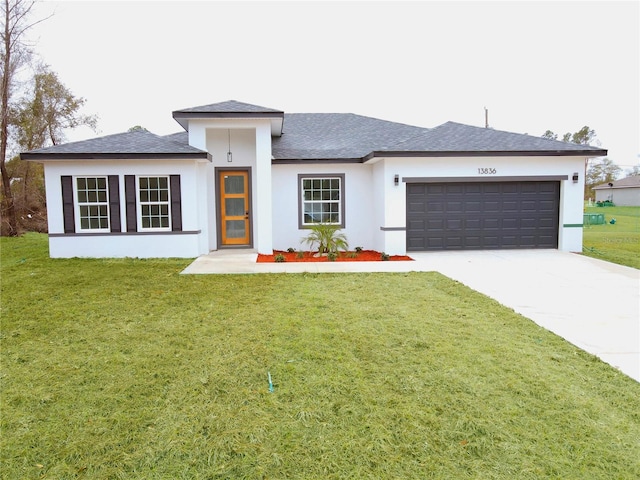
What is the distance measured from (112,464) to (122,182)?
33.0 feet

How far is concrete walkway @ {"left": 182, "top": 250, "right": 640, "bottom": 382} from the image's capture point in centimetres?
513

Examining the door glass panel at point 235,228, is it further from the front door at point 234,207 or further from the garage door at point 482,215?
the garage door at point 482,215

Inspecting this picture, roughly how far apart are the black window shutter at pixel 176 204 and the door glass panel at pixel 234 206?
1.84 m

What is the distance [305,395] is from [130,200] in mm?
9694

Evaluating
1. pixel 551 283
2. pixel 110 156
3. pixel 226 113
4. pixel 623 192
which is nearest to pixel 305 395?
pixel 551 283

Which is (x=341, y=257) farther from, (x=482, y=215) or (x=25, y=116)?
(x=25, y=116)

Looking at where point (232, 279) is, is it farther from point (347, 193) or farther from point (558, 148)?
point (558, 148)

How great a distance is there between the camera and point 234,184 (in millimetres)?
13102

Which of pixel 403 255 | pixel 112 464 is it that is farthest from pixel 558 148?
pixel 112 464

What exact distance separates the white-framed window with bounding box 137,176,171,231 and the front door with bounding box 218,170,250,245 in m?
1.84

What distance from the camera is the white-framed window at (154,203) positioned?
Result: 1157 cm

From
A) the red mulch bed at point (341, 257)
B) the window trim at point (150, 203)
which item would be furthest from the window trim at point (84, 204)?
the red mulch bed at point (341, 257)

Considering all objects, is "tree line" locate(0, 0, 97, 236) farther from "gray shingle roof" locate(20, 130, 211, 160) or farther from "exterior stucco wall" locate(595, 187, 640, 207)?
"exterior stucco wall" locate(595, 187, 640, 207)

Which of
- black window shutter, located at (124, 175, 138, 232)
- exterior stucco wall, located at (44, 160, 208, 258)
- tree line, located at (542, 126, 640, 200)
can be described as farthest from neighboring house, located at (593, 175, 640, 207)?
black window shutter, located at (124, 175, 138, 232)
